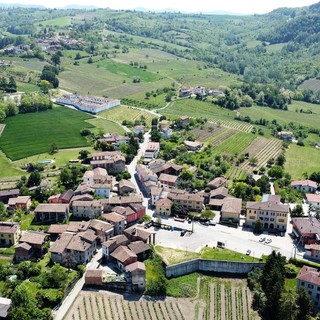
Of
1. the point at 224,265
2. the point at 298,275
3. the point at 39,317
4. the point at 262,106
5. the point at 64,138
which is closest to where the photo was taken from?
the point at 39,317

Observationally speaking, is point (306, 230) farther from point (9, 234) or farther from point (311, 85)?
point (311, 85)

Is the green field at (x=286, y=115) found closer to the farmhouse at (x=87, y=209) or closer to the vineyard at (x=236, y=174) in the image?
the vineyard at (x=236, y=174)

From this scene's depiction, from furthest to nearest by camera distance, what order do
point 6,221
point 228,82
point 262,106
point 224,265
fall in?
1. point 228,82
2. point 262,106
3. point 6,221
4. point 224,265

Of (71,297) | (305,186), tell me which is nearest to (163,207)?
(71,297)

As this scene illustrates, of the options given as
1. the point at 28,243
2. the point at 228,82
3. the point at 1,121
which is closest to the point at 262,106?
the point at 228,82

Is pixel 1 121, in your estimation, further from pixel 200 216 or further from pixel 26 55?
pixel 26 55

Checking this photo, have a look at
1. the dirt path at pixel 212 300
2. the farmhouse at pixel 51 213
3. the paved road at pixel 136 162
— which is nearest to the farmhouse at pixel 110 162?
the paved road at pixel 136 162

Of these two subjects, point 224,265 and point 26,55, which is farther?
point 26,55
